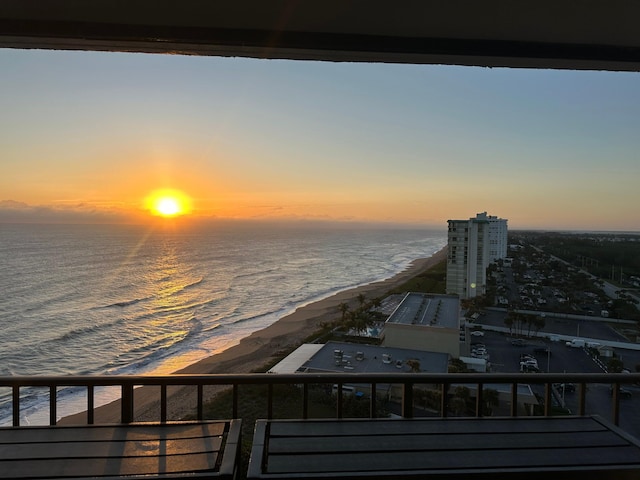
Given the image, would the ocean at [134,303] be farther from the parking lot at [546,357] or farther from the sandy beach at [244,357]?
the parking lot at [546,357]

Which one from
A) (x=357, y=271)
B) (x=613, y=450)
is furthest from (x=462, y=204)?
(x=613, y=450)

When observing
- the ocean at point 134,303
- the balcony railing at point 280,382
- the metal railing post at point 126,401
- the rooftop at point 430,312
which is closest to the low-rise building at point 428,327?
the rooftop at point 430,312

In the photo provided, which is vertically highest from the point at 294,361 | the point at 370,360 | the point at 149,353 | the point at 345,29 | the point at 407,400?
the point at 345,29

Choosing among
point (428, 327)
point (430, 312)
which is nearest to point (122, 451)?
point (428, 327)

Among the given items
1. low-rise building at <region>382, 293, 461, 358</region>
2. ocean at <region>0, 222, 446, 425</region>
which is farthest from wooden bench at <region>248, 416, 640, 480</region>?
low-rise building at <region>382, 293, 461, 358</region>

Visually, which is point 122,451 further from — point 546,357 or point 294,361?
point 546,357

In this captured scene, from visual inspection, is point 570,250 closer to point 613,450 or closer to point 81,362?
point 613,450

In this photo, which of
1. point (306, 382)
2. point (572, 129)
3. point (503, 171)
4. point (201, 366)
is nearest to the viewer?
point (306, 382)
